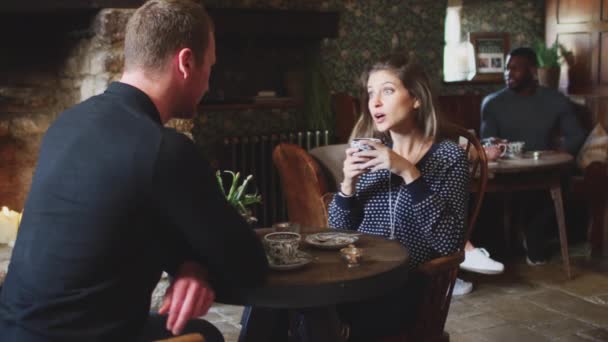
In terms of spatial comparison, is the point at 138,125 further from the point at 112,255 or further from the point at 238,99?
the point at 238,99

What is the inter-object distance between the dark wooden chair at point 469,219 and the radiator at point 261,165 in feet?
3.42

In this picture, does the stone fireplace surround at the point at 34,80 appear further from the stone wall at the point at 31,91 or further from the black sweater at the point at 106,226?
the black sweater at the point at 106,226

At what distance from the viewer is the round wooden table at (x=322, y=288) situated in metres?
1.71

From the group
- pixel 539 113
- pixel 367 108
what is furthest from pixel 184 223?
pixel 539 113

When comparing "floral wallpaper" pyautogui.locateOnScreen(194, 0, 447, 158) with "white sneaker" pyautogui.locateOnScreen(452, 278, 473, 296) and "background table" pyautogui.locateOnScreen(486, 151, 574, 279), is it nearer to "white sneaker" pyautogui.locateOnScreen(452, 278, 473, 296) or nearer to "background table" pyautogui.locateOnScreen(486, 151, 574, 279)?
"background table" pyautogui.locateOnScreen(486, 151, 574, 279)

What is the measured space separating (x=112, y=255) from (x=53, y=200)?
6.5 inches

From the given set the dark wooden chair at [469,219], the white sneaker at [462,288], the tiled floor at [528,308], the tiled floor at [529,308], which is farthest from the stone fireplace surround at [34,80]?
the white sneaker at [462,288]

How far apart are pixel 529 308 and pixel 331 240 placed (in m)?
2.11

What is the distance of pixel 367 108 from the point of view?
2.67 m

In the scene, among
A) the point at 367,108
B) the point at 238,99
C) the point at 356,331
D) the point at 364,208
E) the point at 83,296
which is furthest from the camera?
the point at 238,99

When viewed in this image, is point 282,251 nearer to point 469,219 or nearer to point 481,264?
Result: point 469,219

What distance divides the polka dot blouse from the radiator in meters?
2.62

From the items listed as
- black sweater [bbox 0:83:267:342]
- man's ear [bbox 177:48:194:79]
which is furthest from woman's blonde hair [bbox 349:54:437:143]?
black sweater [bbox 0:83:267:342]

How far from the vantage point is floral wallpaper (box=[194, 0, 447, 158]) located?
5.33 metres
